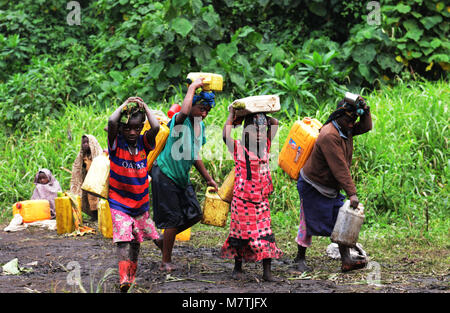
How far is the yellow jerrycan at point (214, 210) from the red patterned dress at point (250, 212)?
0.67 m

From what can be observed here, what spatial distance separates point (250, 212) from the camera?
464 cm

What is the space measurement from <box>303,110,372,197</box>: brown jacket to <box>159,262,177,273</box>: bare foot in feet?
4.70

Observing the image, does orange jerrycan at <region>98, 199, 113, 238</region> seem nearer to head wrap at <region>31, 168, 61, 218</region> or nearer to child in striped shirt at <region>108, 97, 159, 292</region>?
head wrap at <region>31, 168, 61, 218</region>

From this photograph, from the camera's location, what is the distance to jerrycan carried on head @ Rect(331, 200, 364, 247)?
4.81 m

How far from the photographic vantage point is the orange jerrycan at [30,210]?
24.1ft

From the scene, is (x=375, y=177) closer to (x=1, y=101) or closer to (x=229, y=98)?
(x=229, y=98)

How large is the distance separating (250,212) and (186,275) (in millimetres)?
813

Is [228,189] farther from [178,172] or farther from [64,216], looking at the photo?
[64,216]

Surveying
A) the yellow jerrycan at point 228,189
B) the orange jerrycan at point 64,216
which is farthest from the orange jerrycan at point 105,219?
the yellow jerrycan at point 228,189

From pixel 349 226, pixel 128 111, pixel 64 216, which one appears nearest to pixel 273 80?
pixel 64 216

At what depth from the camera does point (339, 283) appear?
4.64 metres

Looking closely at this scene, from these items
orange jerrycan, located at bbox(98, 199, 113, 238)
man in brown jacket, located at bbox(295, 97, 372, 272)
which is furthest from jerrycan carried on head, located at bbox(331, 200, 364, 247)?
orange jerrycan, located at bbox(98, 199, 113, 238)

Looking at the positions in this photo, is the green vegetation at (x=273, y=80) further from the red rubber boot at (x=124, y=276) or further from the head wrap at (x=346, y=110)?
the red rubber boot at (x=124, y=276)

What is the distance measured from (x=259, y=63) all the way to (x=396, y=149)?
10.3 ft
